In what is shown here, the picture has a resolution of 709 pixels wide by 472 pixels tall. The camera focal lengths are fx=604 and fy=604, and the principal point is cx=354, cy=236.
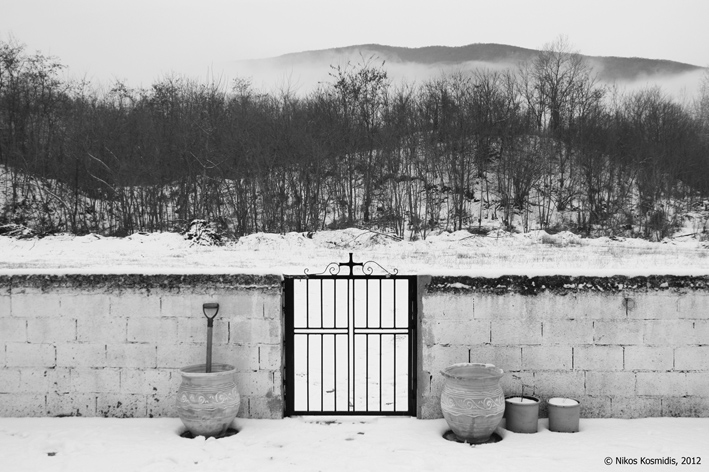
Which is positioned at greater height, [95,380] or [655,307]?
[655,307]

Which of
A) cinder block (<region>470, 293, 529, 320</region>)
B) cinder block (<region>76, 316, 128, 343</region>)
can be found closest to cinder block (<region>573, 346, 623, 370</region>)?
cinder block (<region>470, 293, 529, 320</region>)

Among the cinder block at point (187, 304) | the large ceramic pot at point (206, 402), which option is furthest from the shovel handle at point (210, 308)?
the large ceramic pot at point (206, 402)

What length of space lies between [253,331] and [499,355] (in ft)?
7.39

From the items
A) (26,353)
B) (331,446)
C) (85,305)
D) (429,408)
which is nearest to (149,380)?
(85,305)

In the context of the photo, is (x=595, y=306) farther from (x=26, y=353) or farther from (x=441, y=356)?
(x=26, y=353)

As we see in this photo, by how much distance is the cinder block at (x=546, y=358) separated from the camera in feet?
17.9

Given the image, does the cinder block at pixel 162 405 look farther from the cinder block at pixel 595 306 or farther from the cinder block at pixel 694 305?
the cinder block at pixel 694 305

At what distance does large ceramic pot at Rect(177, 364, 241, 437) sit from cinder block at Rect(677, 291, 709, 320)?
405 cm

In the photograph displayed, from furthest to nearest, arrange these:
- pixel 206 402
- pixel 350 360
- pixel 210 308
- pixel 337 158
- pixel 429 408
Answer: pixel 337 158
pixel 350 360
pixel 429 408
pixel 210 308
pixel 206 402

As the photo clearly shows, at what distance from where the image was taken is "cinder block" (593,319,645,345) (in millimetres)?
5438

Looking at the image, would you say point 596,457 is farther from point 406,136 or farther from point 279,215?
point 406,136

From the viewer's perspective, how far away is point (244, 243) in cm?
2033

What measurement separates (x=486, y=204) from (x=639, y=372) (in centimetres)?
2130

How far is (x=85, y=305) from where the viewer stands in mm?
5559
